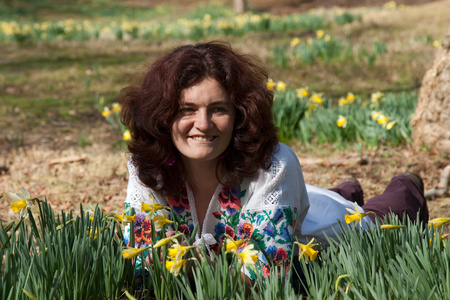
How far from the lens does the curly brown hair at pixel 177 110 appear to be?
1926 mm

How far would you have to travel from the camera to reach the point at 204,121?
189cm

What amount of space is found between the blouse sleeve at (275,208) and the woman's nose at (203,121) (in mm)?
285

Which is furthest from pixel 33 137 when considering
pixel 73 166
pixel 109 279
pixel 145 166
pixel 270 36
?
pixel 270 36

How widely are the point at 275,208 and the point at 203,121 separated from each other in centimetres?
41

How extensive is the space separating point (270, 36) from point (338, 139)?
19.7 ft

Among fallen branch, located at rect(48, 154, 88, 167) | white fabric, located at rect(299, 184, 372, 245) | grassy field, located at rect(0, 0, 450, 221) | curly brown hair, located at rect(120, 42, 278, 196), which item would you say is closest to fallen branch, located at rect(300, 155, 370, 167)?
grassy field, located at rect(0, 0, 450, 221)

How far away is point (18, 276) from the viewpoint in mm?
1657

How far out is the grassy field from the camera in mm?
3779

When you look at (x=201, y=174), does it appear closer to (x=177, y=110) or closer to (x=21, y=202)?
(x=177, y=110)

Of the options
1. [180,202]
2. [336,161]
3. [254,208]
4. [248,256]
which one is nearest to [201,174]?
[180,202]

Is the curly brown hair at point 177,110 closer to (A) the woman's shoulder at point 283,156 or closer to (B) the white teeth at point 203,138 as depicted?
(A) the woman's shoulder at point 283,156

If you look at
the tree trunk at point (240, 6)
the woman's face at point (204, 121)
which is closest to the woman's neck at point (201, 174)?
the woman's face at point (204, 121)

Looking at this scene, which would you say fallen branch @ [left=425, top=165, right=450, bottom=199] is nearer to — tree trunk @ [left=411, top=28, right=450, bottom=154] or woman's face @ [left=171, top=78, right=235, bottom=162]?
tree trunk @ [left=411, top=28, right=450, bottom=154]

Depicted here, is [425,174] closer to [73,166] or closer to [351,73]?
[73,166]
